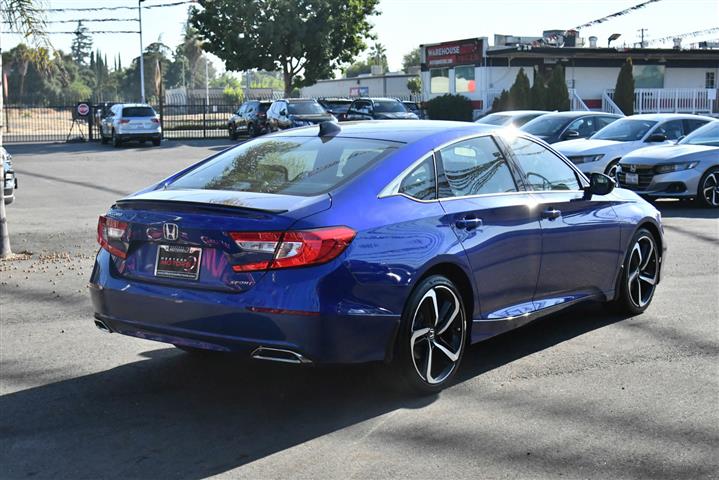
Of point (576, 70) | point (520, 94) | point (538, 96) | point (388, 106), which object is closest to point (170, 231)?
point (388, 106)

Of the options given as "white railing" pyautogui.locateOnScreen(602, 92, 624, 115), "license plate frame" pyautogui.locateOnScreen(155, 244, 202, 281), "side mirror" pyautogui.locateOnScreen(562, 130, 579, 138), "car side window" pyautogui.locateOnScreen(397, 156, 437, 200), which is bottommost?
"license plate frame" pyautogui.locateOnScreen(155, 244, 202, 281)

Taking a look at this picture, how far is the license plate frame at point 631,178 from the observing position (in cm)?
1602

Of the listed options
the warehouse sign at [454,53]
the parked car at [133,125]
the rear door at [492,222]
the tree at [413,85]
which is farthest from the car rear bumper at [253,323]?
the tree at [413,85]

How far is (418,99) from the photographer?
51.2 metres

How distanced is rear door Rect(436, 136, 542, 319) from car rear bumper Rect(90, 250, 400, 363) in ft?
2.95

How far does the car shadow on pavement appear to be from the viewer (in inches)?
182

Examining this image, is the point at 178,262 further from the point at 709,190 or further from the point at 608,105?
the point at 608,105

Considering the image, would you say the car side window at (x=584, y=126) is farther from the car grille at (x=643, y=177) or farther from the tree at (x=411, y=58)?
the tree at (x=411, y=58)

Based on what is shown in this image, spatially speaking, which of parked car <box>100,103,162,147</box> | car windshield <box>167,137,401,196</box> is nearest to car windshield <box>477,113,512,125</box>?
parked car <box>100,103,162,147</box>

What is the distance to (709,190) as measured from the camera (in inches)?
627

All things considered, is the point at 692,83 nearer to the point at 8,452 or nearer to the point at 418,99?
the point at 418,99

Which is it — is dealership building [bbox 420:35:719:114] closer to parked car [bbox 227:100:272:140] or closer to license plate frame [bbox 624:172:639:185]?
parked car [bbox 227:100:272:140]

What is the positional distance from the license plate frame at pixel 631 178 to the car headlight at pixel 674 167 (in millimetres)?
339

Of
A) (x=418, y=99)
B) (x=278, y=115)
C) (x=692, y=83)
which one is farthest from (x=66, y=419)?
(x=692, y=83)
